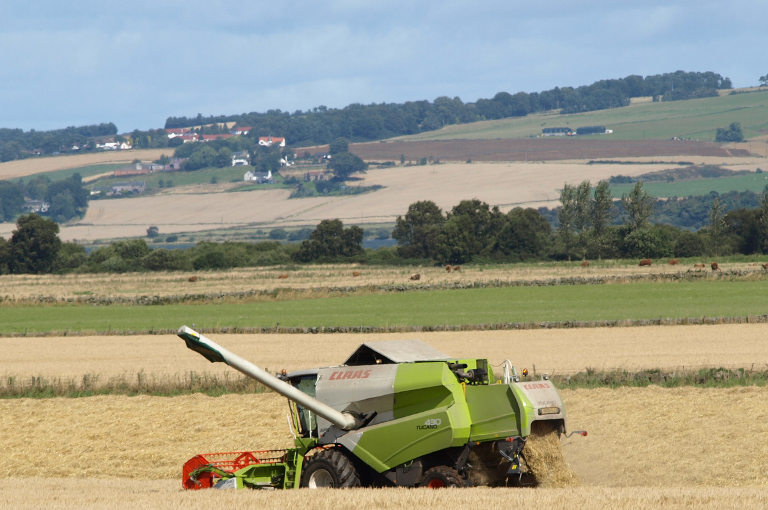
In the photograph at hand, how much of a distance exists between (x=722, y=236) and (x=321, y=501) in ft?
326

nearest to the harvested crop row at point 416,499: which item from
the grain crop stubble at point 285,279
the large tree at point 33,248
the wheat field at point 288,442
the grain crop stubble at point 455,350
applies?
the wheat field at point 288,442

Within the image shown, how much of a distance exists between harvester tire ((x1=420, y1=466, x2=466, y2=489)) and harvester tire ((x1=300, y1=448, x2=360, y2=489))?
4.23 ft

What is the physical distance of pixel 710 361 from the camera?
35.8 m

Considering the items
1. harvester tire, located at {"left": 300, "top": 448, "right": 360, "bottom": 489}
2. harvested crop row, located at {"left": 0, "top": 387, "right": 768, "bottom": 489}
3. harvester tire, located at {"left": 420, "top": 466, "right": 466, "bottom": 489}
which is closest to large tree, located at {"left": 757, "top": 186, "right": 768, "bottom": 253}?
harvested crop row, located at {"left": 0, "top": 387, "right": 768, "bottom": 489}

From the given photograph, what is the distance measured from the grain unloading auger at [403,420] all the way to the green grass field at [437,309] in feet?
Answer: 102

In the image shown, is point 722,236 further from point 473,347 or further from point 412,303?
point 473,347

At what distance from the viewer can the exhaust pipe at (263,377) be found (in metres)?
18.7

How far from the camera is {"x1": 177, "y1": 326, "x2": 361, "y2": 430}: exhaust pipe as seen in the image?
61.3 ft

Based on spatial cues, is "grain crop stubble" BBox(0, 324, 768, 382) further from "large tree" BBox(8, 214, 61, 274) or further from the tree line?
"large tree" BBox(8, 214, 61, 274)

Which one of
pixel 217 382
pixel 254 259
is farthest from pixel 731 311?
pixel 254 259

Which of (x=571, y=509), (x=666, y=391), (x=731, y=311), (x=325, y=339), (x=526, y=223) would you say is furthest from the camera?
(x=526, y=223)

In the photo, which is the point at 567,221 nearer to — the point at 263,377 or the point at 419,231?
the point at 419,231

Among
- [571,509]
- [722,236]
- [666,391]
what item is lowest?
[722,236]

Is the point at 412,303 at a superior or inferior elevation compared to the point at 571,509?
inferior
